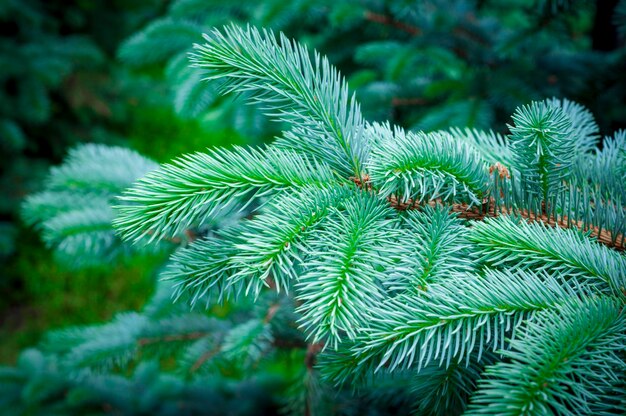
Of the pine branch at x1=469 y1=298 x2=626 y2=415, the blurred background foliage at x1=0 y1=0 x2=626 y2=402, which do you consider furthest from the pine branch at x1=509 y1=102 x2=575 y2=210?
the blurred background foliage at x1=0 y1=0 x2=626 y2=402

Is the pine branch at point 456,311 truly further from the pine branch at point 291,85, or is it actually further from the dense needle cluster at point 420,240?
the pine branch at point 291,85

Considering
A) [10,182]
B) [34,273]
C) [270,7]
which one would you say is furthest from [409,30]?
[34,273]

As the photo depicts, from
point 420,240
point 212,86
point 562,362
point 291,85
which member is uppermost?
point 212,86

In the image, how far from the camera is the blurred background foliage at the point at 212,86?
5.38 feet

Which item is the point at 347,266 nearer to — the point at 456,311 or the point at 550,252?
the point at 456,311

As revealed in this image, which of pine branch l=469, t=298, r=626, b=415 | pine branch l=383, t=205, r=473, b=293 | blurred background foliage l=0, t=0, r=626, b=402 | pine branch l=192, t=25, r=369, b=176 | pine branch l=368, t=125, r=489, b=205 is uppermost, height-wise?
blurred background foliage l=0, t=0, r=626, b=402

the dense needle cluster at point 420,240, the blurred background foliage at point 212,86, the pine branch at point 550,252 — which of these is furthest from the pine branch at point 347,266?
the blurred background foliage at point 212,86

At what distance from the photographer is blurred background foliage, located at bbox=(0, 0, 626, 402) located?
164 centimetres

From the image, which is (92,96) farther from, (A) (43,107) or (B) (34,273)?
(B) (34,273)

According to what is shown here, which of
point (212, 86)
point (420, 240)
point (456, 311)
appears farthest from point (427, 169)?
point (212, 86)

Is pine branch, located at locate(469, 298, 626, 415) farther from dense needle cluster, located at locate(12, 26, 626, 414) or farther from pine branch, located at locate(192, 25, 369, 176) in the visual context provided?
pine branch, located at locate(192, 25, 369, 176)

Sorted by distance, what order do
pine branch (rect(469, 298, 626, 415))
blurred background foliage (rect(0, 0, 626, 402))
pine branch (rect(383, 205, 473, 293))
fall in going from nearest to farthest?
pine branch (rect(469, 298, 626, 415)), pine branch (rect(383, 205, 473, 293)), blurred background foliage (rect(0, 0, 626, 402))

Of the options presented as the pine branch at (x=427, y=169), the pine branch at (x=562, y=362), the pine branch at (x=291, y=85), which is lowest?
the pine branch at (x=562, y=362)

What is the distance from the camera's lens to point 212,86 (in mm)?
1795
